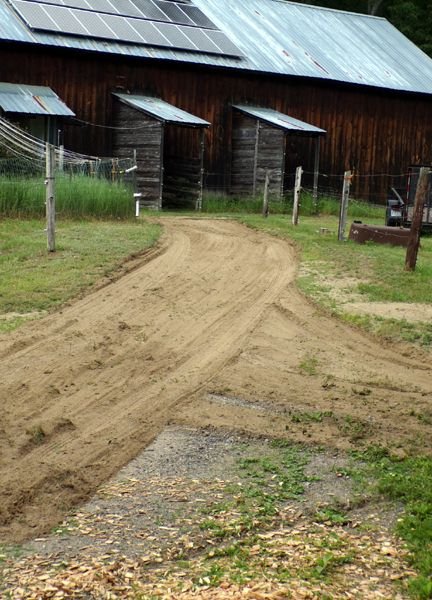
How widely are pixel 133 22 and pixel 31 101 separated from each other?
534 cm

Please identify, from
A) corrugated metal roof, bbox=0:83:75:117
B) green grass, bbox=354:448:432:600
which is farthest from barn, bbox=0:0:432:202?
green grass, bbox=354:448:432:600

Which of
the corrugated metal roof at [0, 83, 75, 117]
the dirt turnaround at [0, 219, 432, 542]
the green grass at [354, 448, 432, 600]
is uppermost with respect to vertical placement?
the corrugated metal roof at [0, 83, 75, 117]

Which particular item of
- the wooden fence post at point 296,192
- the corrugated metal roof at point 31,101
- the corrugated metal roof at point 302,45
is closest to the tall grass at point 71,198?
the wooden fence post at point 296,192

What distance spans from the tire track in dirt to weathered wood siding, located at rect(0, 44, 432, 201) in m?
12.3

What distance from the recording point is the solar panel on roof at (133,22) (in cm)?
2573

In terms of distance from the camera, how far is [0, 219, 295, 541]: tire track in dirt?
6328 millimetres

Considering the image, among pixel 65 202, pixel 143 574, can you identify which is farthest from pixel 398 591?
pixel 65 202

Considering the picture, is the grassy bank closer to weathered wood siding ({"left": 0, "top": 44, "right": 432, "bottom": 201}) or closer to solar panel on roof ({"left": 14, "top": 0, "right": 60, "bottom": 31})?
weathered wood siding ({"left": 0, "top": 44, "right": 432, "bottom": 201})

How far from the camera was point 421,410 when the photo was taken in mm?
7926

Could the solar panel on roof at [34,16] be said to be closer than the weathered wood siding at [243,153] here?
Yes

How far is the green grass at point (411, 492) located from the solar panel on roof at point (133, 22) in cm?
2081

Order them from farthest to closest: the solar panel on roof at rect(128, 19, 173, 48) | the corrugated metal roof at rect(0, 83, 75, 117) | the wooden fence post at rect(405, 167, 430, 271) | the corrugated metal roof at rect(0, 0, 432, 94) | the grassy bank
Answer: the solar panel on roof at rect(128, 19, 173, 48) < the corrugated metal roof at rect(0, 0, 432, 94) < the corrugated metal roof at rect(0, 83, 75, 117) < the wooden fence post at rect(405, 167, 430, 271) < the grassy bank

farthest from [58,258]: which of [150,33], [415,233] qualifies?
[150,33]

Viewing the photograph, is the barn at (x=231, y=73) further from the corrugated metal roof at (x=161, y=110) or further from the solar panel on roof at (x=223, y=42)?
the corrugated metal roof at (x=161, y=110)
